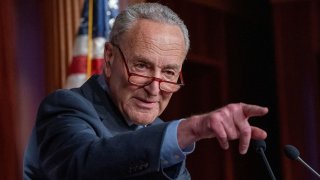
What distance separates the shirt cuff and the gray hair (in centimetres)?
64

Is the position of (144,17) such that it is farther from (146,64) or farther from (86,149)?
(86,149)

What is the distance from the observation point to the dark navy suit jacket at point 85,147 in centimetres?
145

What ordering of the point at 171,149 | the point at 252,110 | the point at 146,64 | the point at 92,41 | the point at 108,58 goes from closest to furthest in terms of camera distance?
the point at 252,110, the point at 171,149, the point at 146,64, the point at 108,58, the point at 92,41

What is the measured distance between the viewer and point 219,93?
580cm

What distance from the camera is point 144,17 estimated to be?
6.73 ft

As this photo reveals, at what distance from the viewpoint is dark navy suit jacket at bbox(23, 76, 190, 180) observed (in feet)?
4.76

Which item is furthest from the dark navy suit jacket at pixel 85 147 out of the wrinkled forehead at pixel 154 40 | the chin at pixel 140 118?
the wrinkled forehead at pixel 154 40

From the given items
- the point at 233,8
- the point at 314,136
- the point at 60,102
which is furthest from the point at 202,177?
the point at 60,102

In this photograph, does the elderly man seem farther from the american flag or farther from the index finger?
the american flag

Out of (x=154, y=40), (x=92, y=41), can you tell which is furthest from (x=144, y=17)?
(x=92, y=41)

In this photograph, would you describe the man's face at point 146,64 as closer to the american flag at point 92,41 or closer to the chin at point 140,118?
the chin at point 140,118

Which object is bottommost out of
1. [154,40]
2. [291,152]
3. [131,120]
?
[291,152]

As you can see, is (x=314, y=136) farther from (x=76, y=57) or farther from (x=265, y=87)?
(x=76, y=57)

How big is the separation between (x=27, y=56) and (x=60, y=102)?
6.81 feet
